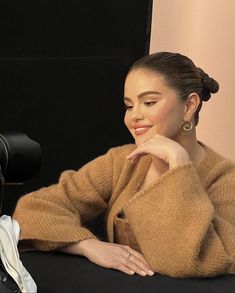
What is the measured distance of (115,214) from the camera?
4.50ft

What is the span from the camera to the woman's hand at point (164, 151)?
1243mm

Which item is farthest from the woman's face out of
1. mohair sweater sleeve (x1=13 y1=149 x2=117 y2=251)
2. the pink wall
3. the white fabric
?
the pink wall

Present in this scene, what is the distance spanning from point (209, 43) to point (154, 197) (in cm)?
106

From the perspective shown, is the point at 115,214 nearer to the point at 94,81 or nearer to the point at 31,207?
the point at 31,207

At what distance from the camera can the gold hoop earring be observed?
4.47 feet

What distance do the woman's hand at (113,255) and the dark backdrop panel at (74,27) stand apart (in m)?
0.77

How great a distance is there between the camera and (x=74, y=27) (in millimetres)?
1912

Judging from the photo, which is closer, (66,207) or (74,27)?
(66,207)

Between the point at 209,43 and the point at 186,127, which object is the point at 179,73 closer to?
the point at 186,127

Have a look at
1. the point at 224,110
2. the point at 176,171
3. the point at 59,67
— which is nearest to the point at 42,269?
the point at 176,171

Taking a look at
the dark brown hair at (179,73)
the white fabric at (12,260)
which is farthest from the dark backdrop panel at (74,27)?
the white fabric at (12,260)

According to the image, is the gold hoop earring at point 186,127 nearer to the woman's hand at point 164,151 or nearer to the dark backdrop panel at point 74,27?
the woman's hand at point 164,151

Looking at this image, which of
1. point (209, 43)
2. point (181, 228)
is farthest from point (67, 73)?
point (181, 228)

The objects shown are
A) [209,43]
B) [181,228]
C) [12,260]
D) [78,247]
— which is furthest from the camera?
[209,43]
